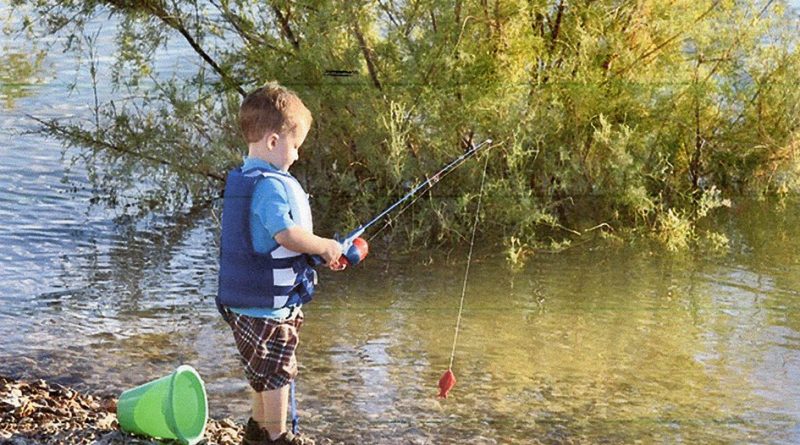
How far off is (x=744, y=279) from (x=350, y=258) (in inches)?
150

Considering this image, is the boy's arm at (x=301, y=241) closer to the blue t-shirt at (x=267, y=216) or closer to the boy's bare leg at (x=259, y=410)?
the blue t-shirt at (x=267, y=216)

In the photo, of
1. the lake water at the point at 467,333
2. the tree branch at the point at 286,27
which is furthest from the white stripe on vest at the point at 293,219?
the tree branch at the point at 286,27

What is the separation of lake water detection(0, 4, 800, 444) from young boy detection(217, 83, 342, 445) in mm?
939

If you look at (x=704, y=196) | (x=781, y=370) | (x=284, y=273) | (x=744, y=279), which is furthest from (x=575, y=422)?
(x=704, y=196)

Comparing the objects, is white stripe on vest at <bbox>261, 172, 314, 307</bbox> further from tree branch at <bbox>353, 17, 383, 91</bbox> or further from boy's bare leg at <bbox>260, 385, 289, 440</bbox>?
tree branch at <bbox>353, 17, 383, 91</bbox>

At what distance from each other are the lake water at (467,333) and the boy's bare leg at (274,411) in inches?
32.1

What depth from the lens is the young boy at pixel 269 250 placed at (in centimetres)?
390

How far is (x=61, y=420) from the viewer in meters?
4.36

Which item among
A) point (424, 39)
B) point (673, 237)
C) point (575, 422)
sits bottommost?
point (575, 422)

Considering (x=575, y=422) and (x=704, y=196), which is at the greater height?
(x=704, y=196)

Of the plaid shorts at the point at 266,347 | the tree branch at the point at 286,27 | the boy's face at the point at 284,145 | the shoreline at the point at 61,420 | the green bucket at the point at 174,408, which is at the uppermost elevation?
the tree branch at the point at 286,27

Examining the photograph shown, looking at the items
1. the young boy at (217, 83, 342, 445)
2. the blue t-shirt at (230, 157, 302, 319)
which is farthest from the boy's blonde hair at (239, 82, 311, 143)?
the blue t-shirt at (230, 157, 302, 319)

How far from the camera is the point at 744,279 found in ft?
23.6

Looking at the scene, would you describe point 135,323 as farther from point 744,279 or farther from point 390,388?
point 744,279
